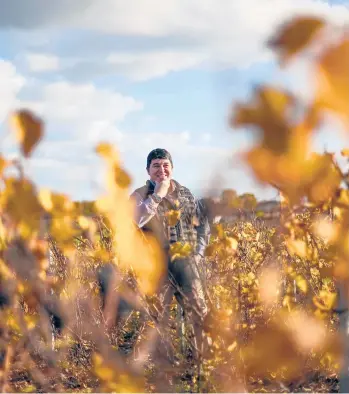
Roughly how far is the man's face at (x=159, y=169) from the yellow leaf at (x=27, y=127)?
2.94 m

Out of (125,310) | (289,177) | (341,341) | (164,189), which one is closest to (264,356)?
(341,341)

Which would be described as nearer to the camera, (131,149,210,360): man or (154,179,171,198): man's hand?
(131,149,210,360): man

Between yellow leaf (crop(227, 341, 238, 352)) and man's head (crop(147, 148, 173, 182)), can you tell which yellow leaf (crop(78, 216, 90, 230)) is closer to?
yellow leaf (crop(227, 341, 238, 352))

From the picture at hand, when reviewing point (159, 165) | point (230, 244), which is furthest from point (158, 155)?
point (230, 244)

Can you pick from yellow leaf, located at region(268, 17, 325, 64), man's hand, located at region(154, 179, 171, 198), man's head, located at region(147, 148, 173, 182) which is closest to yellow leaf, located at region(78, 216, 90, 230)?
yellow leaf, located at region(268, 17, 325, 64)

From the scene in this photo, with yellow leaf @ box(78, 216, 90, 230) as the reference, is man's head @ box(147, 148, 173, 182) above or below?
above

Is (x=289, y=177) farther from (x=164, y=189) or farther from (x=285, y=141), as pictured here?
(x=164, y=189)

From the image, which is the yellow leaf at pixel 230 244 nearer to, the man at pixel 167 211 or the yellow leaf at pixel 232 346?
the yellow leaf at pixel 232 346

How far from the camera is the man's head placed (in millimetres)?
4449

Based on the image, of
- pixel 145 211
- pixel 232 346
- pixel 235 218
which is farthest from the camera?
pixel 145 211

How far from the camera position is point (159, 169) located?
4465 mm

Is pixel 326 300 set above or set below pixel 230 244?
below

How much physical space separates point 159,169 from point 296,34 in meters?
3.48

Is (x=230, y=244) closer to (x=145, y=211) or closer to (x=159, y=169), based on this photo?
(x=145, y=211)
